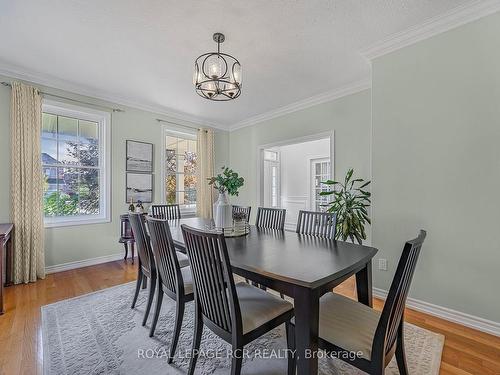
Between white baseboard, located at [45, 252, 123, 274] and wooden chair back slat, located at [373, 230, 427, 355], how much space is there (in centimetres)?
405

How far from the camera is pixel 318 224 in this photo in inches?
89.9

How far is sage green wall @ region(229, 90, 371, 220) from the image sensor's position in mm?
3441

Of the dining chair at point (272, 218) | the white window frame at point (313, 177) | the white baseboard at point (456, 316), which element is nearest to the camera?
the white baseboard at point (456, 316)

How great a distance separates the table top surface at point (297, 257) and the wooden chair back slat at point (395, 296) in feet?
0.83

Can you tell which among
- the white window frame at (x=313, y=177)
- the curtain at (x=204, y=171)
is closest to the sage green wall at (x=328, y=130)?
the curtain at (x=204, y=171)

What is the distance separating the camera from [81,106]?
142 inches

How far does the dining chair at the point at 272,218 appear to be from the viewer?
270 cm

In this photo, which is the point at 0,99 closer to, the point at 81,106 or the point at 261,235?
the point at 81,106

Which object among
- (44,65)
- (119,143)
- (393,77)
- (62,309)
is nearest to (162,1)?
(44,65)

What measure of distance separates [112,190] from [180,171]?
136 cm

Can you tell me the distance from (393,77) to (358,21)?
28.5 inches

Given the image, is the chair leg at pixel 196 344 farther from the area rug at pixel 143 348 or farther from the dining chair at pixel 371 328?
the dining chair at pixel 371 328

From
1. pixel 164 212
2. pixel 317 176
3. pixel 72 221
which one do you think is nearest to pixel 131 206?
pixel 72 221

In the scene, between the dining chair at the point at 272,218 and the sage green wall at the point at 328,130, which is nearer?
the dining chair at the point at 272,218
